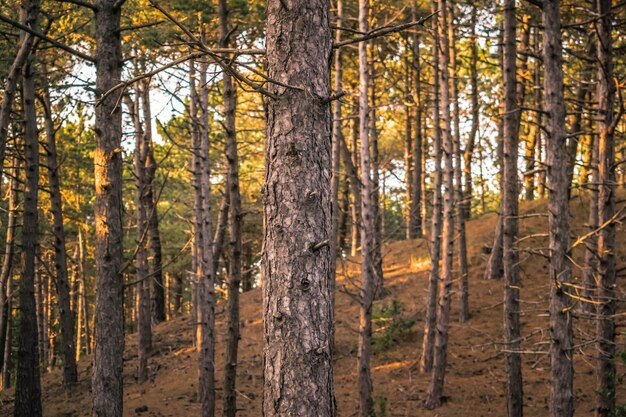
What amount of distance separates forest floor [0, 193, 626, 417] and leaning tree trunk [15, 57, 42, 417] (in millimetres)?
2029

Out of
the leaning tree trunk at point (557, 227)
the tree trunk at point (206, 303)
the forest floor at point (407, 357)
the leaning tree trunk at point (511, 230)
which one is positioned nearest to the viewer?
the leaning tree trunk at point (557, 227)

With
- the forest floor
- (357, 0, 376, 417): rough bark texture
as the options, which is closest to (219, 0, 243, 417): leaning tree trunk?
the forest floor

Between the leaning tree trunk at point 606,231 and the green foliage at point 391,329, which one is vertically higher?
the leaning tree trunk at point 606,231

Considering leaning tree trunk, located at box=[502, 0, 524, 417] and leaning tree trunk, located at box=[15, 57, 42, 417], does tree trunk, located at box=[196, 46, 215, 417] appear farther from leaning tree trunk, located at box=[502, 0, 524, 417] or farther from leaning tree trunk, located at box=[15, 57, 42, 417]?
leaning tree trunk, located at box=[502, 0, 524, 417]

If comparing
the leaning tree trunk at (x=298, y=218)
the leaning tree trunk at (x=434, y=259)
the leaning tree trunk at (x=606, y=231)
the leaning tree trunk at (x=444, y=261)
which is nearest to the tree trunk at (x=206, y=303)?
the leaning tree trunk at (x=444, y=261)

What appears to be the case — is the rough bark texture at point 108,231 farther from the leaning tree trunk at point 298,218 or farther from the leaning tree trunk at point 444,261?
the leaning tree trunk at point 444,261

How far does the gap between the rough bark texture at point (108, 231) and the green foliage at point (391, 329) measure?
389 inches

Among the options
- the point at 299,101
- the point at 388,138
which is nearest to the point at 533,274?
the point at 299,101

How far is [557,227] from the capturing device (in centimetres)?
743

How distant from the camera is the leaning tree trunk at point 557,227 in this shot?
730cm

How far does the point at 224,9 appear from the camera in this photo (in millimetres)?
9898

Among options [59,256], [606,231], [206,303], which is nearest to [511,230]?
[606,231]

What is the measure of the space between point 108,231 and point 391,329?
1071 centimetres

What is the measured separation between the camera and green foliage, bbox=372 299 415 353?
14883mm
